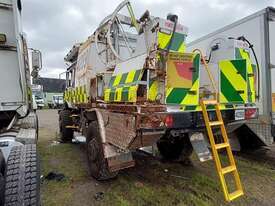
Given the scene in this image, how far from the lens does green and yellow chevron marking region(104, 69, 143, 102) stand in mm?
3311

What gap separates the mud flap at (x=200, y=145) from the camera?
141 inches

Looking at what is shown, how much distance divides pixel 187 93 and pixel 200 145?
2.54 ft

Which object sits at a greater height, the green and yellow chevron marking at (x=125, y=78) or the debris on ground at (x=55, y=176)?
the green and yellow chevron marking at (x=125, y=78)

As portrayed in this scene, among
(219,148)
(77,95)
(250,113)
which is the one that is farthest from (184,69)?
(77,95)

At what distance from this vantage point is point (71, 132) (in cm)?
747

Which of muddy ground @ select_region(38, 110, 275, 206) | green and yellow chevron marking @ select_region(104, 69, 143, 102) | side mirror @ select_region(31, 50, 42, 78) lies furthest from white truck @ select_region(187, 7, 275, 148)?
side mirror @ select_region(31, 50, 42, 78)

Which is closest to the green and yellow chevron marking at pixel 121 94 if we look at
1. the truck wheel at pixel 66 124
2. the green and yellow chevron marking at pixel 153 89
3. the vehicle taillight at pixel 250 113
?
the green and yellow chevron marking at pixel 153 89

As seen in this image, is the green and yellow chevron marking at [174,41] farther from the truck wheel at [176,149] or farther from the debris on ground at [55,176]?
the debris on ground at [55,176]

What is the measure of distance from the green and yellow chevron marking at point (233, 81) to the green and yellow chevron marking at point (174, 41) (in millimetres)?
1010

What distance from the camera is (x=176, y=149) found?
509 cm

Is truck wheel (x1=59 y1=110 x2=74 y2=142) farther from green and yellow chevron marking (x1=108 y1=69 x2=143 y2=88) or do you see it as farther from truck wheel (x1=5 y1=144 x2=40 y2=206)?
truck wheel (x1=5 y1=144 x2=40 y2=206)

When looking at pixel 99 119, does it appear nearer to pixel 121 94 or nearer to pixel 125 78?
pixel 121 94

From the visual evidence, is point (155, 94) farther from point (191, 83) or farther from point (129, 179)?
point (129, 179)

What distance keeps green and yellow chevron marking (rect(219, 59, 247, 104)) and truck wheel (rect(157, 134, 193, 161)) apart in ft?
3.58
